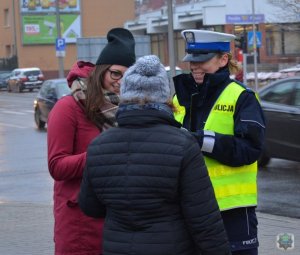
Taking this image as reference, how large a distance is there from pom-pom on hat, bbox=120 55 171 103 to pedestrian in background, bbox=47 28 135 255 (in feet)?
1.97

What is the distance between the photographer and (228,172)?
12.9ft

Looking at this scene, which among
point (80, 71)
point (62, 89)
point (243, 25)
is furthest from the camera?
point (243, 25)

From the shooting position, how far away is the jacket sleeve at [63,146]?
392 cm

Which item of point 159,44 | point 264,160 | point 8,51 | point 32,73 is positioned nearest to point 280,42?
point 159,44

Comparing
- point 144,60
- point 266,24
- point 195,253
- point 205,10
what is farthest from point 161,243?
point 266,24

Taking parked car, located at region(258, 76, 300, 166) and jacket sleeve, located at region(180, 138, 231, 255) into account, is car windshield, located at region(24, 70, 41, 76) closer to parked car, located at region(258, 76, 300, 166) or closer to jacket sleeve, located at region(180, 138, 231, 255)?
parked car, located at region(258, 76, 300, 166)

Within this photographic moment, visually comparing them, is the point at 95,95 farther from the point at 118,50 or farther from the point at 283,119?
the point at 283,119

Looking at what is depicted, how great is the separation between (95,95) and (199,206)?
1.01m

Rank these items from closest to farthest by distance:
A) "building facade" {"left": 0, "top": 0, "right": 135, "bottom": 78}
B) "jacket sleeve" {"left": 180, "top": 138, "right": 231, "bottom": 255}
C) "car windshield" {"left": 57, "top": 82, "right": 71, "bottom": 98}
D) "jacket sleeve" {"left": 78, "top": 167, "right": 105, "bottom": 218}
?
"jacket sleeve" {"left": 180, "top": 138, "right": 231, "bottom": 255} < "jacket sleeve" {"left": 78, "top": 167, "right": 105, "bottom": 218} < "car windshield" {"left": 57, "top": 82, "right": 71, "bottom": 98} < "building facade" {"left": 0, "top": 0, "right": 135, "bottom": 78}

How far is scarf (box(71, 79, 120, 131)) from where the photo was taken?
13.1ft

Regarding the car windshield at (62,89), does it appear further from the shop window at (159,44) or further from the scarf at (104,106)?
the shop window at (159,44)

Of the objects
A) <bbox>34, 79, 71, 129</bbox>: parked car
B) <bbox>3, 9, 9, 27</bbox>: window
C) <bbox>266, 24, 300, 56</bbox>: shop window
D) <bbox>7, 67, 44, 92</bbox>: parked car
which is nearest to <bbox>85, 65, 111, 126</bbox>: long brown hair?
<bbox>34, 79, 71, 129</bbox>: parked car

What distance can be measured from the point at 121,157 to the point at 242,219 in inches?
35.8

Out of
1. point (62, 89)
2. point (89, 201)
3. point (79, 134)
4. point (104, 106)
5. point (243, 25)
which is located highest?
point (243, 25)
